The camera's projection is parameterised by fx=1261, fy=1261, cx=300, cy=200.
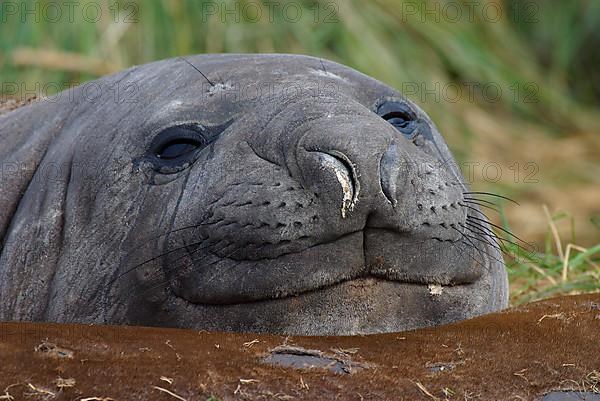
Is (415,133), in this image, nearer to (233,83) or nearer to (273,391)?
(233,83)

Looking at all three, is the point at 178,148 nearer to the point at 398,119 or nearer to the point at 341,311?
the point at 398,119

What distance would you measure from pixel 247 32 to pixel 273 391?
778 cm

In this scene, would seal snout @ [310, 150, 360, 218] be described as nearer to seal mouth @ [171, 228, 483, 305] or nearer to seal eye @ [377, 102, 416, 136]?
seal mouth @ [171, 228, 483, 305]

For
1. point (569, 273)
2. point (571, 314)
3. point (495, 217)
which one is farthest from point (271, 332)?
point (495, 217)

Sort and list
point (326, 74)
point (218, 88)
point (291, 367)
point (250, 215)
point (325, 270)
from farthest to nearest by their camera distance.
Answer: point (326, 74) < point (218, 88) < point (250, 215) < point (325, 270) < point (291, 367)

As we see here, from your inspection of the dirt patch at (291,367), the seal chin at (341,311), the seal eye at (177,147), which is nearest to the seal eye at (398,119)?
the seal eye at (177,147)

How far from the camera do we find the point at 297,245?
3.26 meters

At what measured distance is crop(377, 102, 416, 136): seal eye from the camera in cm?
393

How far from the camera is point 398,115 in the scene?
3.96 m

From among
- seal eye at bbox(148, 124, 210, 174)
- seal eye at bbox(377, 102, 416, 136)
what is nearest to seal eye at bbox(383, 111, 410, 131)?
seal eye at bbox(377, 102, 416, 136)

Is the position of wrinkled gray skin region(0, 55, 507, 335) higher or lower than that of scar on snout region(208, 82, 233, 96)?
lower

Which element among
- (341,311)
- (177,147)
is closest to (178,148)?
(177,147)

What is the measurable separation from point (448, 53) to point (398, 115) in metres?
7.77

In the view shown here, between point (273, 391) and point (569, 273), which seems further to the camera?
point (569, 273)
